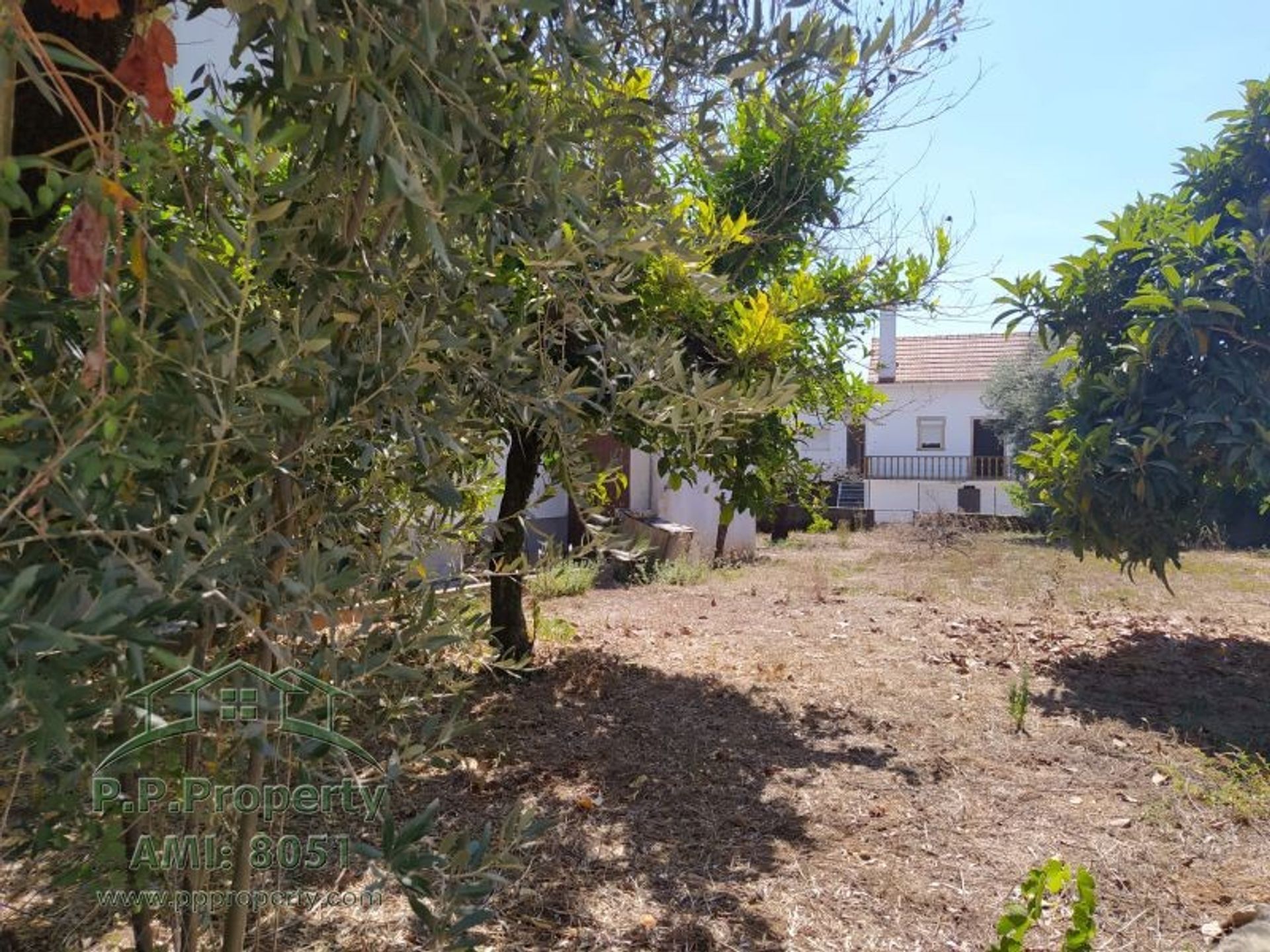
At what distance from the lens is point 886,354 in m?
25.5

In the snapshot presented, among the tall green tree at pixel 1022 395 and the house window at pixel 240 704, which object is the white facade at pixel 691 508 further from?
the house window at pixel 240 704

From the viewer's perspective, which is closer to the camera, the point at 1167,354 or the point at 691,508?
the point at 1167,354

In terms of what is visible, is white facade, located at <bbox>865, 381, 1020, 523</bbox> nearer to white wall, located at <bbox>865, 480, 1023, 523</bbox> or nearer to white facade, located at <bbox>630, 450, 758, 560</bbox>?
white wall, located at <bbox>865, 480, 1023, 523</bbox>

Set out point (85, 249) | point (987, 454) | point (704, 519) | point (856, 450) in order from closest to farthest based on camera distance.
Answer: point (85, 249), point (704, 519), point (987, 454), point (856, 450)

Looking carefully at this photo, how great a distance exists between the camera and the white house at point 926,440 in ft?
83.4

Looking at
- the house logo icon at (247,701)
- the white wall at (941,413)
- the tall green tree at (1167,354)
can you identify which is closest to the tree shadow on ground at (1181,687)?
the tall green tree at (1167,354)

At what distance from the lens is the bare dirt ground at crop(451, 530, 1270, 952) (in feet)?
10.1

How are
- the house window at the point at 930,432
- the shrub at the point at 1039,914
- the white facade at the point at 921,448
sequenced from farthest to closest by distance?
the house window at the point at 930,432, the white facade at the point at 921,448, the shrub at the point at 1039,914

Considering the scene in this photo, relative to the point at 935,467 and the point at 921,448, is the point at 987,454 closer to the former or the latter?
the point at 935,467

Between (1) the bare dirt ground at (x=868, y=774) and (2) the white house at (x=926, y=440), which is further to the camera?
(2) the white house at (x=926, y=440)

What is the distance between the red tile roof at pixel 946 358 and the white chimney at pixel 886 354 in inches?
7.0

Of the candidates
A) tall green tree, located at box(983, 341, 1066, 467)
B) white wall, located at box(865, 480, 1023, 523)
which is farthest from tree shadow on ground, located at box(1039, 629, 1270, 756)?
white wall, located at box(865, 480, 1023, 523)

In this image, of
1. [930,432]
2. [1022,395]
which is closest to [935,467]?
[930,432]

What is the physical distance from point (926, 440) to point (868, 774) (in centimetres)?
2402
